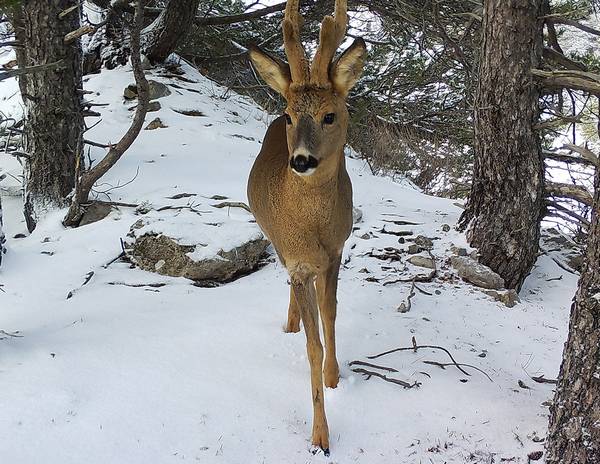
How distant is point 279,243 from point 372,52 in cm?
716

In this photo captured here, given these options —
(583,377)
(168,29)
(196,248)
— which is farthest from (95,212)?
(583,377)

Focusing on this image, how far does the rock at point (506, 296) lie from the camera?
5102 millimetres

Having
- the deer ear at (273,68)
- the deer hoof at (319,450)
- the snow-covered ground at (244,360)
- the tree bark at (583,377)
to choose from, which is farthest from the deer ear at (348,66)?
the deer hoof at (319,450)

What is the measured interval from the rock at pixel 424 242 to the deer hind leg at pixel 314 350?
235 centimetres

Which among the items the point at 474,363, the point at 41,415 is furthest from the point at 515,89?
the point at 41,415

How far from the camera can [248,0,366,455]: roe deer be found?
317 centimetres

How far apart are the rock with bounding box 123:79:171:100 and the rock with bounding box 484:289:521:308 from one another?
6.75 m

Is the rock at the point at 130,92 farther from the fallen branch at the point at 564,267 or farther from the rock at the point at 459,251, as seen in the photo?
the fallen branch at the point at 564,267

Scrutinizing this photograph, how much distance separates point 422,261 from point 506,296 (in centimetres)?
85

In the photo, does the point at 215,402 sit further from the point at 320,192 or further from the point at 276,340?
the point at 320,192

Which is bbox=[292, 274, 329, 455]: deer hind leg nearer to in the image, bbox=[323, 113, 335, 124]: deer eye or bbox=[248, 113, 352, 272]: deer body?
bbox=[248, 113, 352, 272]: deer body

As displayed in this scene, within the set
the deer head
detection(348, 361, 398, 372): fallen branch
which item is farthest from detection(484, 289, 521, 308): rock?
the deer head

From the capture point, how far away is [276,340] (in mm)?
4203

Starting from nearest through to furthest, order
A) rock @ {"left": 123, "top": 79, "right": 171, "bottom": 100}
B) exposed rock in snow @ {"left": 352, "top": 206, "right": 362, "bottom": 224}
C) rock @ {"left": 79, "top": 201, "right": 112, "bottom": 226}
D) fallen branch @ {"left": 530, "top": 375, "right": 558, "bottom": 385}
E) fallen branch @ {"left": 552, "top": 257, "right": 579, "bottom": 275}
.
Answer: fallen branch @ {"left": 530, "top": 375, "right": 558, "bottom": 385} → fallen branch @ {"left": 552, "top": 257, "right": 579, "bottom": 275} → rock @ {"left": 79, "top": 201, "right": 112, "bottom": 226} → exposed rock in snow @ {"left": 352, "top": 206, "right": 362, "bottom": 224} → rock @ {"left": 123, "top": 79, "right": 171, "bottom": 100}
